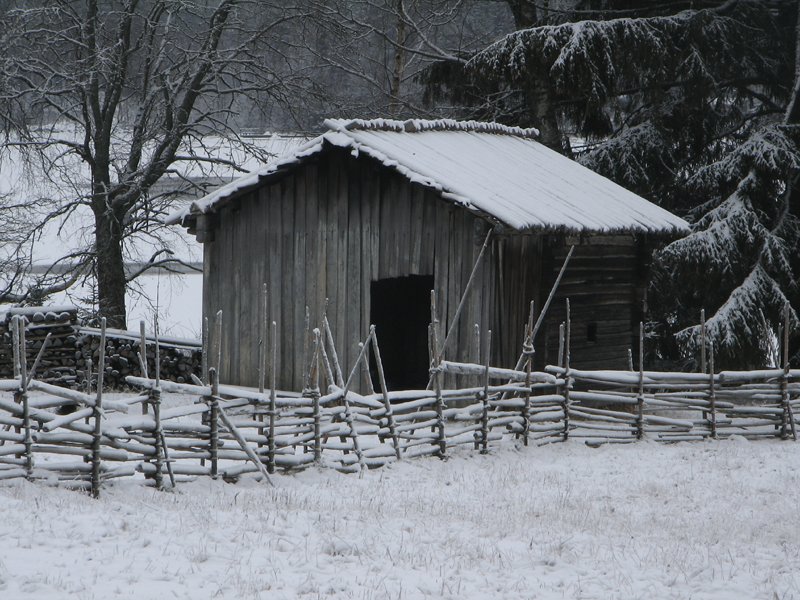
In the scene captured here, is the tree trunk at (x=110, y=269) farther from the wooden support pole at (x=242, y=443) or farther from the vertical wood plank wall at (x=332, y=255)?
the wooden support pole at (x=242, y=443)

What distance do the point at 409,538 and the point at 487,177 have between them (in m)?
6.82

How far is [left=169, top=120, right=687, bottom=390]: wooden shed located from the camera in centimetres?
1282

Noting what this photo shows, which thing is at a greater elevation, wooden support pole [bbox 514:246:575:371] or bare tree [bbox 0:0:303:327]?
bare tree [bbox 0:0:303:327]

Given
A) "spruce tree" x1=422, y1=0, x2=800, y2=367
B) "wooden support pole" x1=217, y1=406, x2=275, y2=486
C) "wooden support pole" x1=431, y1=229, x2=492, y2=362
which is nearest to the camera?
"wooden support pole" x1=217, y1=406, x2=275, y2=486

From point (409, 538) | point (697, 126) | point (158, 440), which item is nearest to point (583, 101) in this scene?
point (697, 126)

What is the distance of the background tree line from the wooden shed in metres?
2.57

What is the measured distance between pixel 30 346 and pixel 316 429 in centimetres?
844

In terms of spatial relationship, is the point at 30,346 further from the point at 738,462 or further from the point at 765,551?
the point at 765,551

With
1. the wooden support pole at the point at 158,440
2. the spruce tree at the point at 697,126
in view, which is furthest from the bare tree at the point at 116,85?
the wooden support pole at the point at 158,440

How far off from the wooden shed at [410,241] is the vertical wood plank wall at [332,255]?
2 cm

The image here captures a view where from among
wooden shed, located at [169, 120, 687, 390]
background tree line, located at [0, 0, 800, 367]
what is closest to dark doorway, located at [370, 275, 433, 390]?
wooden shed, located at [169, 120, 687, 390]

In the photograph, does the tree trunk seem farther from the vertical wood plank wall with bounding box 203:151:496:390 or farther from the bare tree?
the vertical wood plank wall with bounding box 203:151:496:390

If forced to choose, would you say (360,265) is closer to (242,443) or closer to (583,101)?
(242,443)

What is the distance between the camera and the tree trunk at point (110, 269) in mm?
19500
